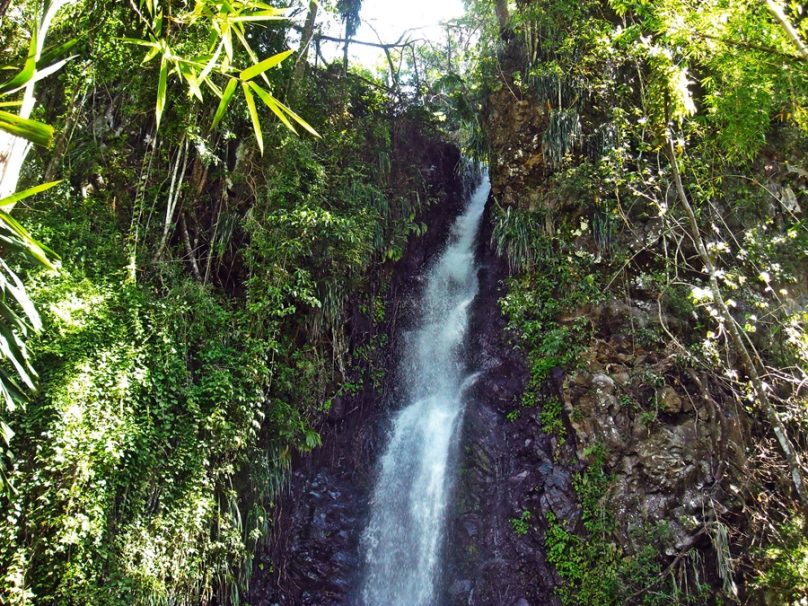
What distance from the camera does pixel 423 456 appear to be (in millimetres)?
7969

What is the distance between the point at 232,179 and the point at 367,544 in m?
5.56

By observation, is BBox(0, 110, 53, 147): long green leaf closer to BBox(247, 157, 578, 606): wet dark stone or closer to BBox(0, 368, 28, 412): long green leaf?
BBox(0, 368, 28, 412): long green leaf

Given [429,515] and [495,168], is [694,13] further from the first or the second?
[429,515]

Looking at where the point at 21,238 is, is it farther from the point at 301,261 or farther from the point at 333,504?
the point at 333,504

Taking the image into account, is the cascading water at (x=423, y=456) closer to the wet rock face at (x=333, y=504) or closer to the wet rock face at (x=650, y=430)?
the wet rock face at (x=333, y=504)

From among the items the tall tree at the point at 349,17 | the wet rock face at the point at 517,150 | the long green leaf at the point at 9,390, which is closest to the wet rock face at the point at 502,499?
the wet rock face at the point at 517,150

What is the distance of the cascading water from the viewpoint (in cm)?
714

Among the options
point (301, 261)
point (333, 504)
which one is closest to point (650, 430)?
point (333, 504)

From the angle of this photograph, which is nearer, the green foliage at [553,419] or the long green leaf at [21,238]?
the long green leaf at [21,238]

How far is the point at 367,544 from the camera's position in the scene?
24.6ft

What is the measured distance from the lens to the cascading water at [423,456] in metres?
7.14

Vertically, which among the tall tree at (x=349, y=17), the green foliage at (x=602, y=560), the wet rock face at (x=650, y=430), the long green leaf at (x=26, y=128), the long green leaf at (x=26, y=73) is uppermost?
the tall tree at (x=349, y=17)

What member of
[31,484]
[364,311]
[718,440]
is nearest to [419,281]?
A: [364,311]

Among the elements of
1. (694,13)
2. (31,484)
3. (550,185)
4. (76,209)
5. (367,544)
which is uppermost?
(694,13)
